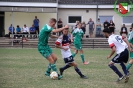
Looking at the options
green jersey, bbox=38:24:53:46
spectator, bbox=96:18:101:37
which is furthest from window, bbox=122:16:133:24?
green jersey, bbox=38:24:53:46

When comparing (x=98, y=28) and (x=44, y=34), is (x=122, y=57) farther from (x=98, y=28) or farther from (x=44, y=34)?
(x=98, y=28)

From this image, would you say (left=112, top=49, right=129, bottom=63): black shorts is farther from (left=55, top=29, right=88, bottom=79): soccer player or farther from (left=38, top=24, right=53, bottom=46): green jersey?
(left=38, top=24, right=53, bottom=46): green jersey

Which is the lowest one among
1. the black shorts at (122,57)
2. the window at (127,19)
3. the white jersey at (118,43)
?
the black shorts at (122,57)

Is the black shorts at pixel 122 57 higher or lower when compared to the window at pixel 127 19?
lower

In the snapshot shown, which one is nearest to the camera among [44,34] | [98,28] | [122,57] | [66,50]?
[122,57]

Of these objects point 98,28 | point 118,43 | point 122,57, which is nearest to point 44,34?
point 118,43

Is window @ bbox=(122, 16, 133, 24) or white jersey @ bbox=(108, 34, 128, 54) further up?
window @ bbox=(122, 16, 133, 24)

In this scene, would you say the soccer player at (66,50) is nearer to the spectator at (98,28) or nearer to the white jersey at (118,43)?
the white jersey at (118,43)

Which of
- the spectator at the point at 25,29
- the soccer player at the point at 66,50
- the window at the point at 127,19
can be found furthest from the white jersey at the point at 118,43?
the window at the point at 127,19

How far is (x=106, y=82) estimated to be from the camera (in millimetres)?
10898

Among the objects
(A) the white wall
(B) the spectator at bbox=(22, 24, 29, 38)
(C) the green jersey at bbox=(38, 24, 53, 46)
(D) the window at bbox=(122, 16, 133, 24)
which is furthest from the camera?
(D) the window at bbox=(122, 16, 133, 24)

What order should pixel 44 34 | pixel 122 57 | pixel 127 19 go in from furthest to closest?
pixel 127 19, pixel 44 34, pixel 122 57

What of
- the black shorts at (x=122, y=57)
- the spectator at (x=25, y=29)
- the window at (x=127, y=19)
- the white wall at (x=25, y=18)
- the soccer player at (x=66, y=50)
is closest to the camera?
the black shorts at (x=122, y=57)

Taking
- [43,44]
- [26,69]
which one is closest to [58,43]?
[43,44]
